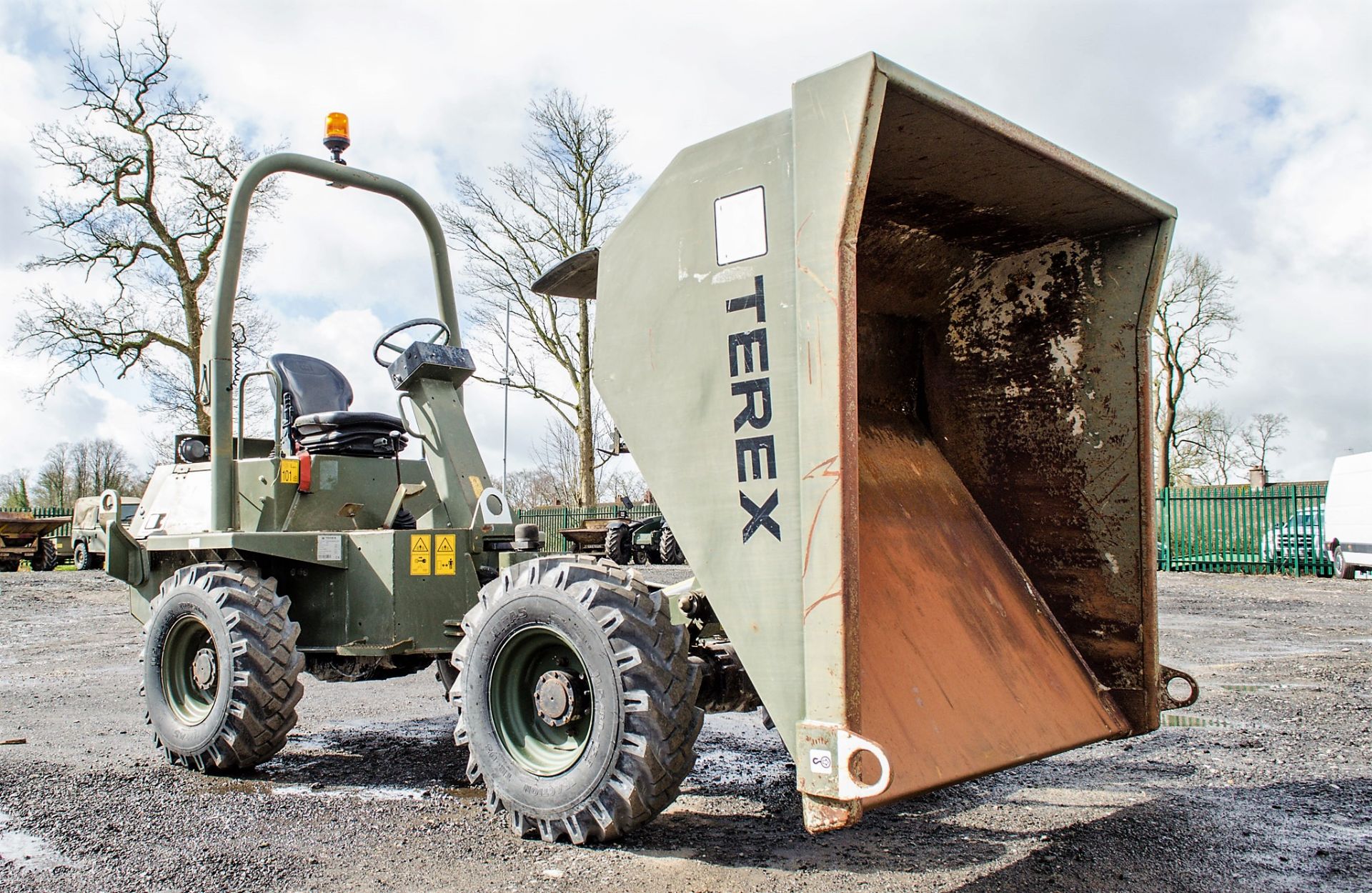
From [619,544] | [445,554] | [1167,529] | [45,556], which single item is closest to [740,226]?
[445,554]

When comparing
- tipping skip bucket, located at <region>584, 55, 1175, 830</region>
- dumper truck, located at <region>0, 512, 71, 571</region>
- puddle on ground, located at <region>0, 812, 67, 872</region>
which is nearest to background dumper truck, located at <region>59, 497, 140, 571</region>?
dumper truck, located at <region>0, 512, 71, 571</region>

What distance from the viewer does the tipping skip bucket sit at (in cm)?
275

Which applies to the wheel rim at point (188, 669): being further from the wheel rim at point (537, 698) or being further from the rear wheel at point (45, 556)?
the rear wheel at point (45, 556)

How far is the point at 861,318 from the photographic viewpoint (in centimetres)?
421

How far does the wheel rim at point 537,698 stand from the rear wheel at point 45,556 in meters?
25.9

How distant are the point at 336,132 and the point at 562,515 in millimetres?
26282

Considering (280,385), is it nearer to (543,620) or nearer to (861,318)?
(543,620)

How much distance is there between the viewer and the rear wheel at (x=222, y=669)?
15.4ft

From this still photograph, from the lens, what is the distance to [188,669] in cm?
528

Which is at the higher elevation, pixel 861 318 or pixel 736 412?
pixel 861 318

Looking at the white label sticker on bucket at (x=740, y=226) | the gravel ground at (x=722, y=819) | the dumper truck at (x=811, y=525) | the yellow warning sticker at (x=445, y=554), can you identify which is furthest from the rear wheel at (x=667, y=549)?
the white label sticker on bucket at (x=740, y=226)

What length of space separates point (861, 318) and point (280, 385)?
3.36 metres

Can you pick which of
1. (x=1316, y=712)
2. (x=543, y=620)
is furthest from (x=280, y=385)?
(x=1316, y=712)

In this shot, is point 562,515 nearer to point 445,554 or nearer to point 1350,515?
point 1350,515
